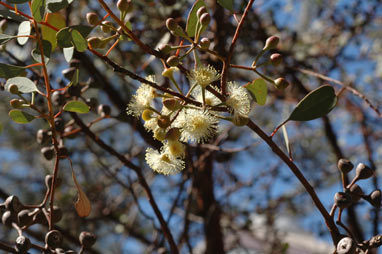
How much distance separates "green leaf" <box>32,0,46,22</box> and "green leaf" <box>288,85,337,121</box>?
0.56 metres

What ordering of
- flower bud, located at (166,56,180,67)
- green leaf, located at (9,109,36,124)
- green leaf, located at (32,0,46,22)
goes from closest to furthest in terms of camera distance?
flower bud, located at (166,56,180,67) → green leaf, located at (32,0,46,22) → green leaf, located at (9,109,36,124)

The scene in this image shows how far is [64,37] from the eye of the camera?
2.68 ft

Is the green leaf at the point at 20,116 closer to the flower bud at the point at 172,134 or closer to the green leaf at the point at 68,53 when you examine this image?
the green leaf at the point at 68,53

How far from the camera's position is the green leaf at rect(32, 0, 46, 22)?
87cm

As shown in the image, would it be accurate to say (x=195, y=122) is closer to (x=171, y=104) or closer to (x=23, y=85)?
(x=171, y=104)

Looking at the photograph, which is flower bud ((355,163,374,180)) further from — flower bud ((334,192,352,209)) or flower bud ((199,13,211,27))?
flower bud ((199,13,211,27))

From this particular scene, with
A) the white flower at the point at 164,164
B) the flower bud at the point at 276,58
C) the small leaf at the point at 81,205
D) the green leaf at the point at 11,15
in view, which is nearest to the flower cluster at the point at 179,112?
the white flower at the point at 164,164

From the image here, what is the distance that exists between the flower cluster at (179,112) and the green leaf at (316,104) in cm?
11

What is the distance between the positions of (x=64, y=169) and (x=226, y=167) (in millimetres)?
1558

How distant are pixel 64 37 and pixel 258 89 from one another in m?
0.40

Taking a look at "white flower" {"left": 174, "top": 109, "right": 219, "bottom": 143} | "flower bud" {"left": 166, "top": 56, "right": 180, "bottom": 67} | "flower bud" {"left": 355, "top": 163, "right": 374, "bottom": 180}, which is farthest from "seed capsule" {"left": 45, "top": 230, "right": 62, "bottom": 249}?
"flower bud" {"left": 355, "top": 163, "right": 374, "bottom": 180}

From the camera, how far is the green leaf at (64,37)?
81cm

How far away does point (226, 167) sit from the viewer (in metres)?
2.71

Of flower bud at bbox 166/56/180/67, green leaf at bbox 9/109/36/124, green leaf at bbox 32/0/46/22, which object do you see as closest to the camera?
flower bud at bbox 166/56/180/67
